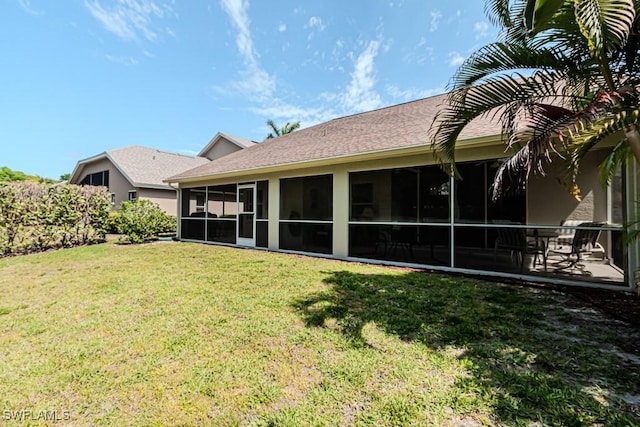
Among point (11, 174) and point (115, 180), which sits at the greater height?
point (11, 174)

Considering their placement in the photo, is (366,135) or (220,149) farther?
(220,149)

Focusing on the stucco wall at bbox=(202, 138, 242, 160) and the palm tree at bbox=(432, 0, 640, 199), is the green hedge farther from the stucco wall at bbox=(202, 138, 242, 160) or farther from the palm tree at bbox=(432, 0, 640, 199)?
the palm tree at bbox=(432, 0, 640, 199)

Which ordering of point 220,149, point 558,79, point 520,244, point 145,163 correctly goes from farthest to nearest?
point 220,149, point 145,163, point 520,244, point 558,79

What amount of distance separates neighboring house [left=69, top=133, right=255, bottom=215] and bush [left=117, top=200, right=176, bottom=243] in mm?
3061

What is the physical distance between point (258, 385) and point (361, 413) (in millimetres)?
924

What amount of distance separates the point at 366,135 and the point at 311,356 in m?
7.61

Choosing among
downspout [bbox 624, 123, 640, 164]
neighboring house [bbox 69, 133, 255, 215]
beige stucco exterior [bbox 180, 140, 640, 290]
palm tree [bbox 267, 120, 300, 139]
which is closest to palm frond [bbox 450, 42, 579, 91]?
downspout [bbox 624, 123, 640, 164]

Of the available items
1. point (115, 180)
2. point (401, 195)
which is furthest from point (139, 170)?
point (401, 195)

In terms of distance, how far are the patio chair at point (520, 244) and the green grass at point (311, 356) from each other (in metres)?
1.28


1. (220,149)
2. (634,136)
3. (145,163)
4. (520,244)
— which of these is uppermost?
(220,149)

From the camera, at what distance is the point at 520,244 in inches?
245

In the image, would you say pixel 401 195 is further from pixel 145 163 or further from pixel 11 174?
pixel 11 174

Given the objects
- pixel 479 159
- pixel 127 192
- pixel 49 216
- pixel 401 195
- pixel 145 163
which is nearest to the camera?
pixel 479 159

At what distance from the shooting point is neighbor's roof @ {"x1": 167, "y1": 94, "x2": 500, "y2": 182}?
7.12 metres
